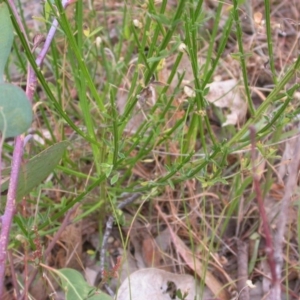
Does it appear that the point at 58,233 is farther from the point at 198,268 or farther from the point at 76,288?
the point at 198,268

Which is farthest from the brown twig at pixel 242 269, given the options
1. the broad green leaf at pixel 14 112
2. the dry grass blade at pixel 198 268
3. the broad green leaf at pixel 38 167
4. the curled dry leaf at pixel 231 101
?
the broad green leaf at pixel 14 112

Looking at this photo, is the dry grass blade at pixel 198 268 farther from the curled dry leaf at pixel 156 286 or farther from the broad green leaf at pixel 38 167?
the broad green leaf at pixel 38 167

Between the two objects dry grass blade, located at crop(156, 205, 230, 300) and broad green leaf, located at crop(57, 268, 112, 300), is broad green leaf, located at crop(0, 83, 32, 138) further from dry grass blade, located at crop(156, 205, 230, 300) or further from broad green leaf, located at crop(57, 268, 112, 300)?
dry grass blade, located at crop(156, 205, 230, 300)

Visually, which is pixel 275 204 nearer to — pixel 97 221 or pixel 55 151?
pixel 97 221

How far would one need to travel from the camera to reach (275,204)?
131cm

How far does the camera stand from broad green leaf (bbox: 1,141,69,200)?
2.91 feet

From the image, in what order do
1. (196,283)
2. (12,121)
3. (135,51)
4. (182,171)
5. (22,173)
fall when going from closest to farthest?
(12,121), (22,173), (182,171), (196,283), (135,51)

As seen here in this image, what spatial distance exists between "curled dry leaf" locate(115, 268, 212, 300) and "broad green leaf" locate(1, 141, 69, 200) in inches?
13.1

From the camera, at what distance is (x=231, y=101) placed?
1.40 meters

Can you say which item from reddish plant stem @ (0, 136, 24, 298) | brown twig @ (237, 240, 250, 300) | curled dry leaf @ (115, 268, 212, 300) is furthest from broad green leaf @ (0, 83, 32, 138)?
brown twig @ (237, 240, 250, 300)

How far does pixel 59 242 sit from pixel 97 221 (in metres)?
0.10

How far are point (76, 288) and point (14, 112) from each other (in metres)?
0.35

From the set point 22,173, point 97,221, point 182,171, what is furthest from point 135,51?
point 22,173

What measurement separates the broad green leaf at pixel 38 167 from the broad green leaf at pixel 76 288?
160 mm
